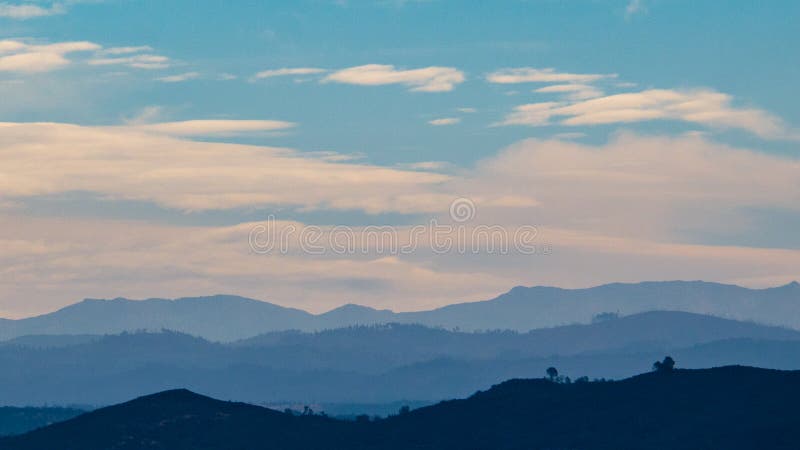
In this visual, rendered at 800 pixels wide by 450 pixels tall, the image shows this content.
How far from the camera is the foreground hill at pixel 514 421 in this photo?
15425cm

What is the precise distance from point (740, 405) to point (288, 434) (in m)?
53.0

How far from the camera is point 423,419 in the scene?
174 metres

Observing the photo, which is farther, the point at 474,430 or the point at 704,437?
the point at 474,430

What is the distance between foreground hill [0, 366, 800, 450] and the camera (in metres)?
154

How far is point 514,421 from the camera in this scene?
166 metres

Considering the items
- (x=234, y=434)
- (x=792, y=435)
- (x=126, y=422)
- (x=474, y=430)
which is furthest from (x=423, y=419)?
(x=792, y=435)

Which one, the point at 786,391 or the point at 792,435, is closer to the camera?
the point at 792,435

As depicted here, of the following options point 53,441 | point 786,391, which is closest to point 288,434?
point 53,441

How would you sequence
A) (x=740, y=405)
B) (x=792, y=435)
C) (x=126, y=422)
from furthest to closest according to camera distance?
(x=126, y=422) < (x=740, y=405) < (x=792, y=435)

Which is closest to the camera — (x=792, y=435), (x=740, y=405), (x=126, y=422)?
(x=792, y=435)

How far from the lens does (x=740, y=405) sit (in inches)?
6255

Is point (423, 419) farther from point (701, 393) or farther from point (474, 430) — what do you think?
point (701, 393)

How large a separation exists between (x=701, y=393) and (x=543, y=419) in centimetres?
1907

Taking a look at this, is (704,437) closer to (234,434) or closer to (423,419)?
(423,419)
